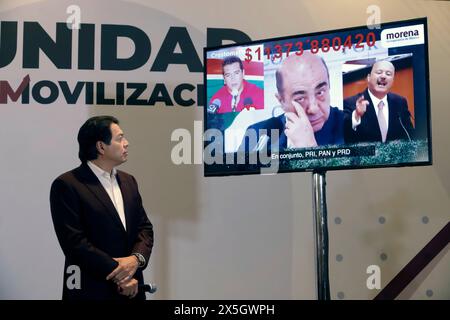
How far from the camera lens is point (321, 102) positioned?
365cm

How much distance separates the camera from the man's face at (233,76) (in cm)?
387

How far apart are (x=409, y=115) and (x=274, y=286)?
1537 mm

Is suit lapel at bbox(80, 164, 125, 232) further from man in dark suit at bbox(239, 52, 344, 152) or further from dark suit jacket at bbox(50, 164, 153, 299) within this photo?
man in dark suit at bbox(239, 52, 344, 152)

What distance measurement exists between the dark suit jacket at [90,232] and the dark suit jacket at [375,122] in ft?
4.06

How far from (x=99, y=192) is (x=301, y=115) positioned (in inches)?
44.6

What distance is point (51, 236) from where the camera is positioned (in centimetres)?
432

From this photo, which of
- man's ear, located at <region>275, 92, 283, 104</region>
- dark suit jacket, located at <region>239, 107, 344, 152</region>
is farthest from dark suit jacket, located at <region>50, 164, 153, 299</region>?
man's ear, located at <region>275, 92, 283, 104</region>

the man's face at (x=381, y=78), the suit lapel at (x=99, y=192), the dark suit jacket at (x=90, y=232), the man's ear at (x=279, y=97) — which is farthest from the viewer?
the man's ear at (x=279, y=97)

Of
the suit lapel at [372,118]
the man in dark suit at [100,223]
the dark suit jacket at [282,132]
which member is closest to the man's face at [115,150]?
the man in dark suit at [100,223]

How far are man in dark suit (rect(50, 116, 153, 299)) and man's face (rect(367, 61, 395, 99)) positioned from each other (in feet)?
4.42

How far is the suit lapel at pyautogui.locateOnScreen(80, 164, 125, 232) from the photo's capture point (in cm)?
345

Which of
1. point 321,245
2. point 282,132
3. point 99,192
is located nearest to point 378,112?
point 282,132

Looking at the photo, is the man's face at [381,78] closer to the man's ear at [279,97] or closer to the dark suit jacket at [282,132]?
the dark suit jacket at [282,132]
